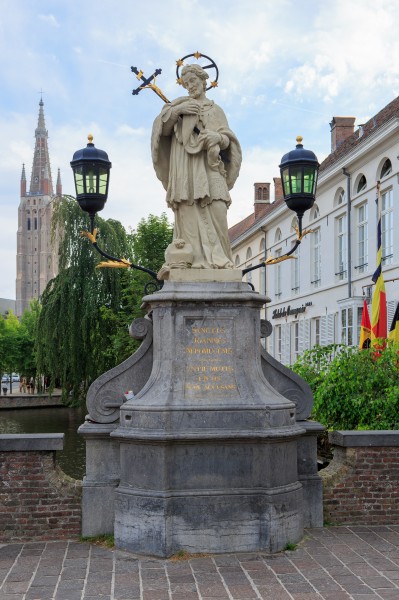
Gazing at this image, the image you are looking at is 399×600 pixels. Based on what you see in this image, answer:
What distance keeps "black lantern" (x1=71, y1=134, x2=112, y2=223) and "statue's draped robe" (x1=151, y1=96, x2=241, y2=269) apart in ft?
2.02

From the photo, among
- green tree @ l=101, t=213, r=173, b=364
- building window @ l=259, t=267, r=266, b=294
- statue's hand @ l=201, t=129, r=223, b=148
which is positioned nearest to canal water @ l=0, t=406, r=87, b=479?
green tree @ l=101, t=213, r=173, b=364

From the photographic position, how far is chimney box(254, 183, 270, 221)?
45.8 metres

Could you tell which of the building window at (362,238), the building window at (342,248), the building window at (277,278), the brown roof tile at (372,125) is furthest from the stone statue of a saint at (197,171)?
the building window at (277,278)

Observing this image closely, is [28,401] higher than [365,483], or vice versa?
[365,483]

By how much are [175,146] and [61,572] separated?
4.45m

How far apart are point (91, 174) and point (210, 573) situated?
14.2ft

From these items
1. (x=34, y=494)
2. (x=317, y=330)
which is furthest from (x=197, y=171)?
(x=317, y=330)

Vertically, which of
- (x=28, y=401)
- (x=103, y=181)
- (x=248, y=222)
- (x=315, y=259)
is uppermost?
(x=248, y=222)

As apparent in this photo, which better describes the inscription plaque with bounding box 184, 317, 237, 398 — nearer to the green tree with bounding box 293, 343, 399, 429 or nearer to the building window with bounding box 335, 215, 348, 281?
the green tree with bounding box 293, 343, 399, 429

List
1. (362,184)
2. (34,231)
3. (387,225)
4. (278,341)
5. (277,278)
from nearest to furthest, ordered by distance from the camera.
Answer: (387,225) < (362,184) < (278,341) < (277,278) < (34,231)

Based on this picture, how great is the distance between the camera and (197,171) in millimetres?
7816

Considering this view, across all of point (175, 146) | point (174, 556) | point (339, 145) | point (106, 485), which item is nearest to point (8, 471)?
point (106, 485)

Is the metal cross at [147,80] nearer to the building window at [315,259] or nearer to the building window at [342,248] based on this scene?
the building window at [342,248]

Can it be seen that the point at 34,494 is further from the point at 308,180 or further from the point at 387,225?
the point at 387,225
